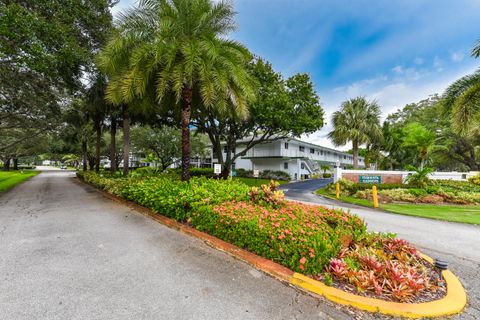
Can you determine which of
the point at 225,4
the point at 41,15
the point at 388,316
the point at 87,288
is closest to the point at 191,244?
the point at 87,288

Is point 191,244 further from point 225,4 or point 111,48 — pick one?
point 225,4

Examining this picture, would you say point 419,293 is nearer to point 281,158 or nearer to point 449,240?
point 449,240

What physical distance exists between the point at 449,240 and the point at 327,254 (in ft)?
15.7

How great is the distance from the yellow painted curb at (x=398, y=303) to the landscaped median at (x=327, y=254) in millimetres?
11

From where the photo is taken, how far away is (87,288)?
309 cm

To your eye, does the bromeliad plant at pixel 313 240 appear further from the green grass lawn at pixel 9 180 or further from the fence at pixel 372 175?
the green grass lawn at pixel 9 180

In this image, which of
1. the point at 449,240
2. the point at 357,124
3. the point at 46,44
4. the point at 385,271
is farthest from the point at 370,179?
the point at 46,44

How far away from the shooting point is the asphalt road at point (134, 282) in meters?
2.64

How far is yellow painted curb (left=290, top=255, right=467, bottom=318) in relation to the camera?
8.57 ft

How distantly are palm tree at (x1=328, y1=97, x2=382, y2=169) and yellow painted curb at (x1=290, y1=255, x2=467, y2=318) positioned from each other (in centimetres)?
1918

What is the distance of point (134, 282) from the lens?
326cm

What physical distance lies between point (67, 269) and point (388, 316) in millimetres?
4939

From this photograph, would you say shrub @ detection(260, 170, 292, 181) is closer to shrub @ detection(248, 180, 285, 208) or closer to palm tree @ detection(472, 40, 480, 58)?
palm tree @ detection(472, 40, 480, 58)

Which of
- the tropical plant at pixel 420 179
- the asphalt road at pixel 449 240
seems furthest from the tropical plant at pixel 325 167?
the asphalt road at pixel 449 240
